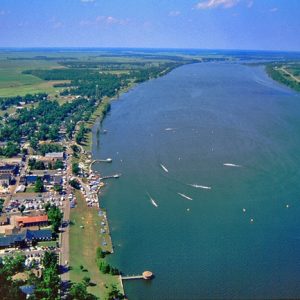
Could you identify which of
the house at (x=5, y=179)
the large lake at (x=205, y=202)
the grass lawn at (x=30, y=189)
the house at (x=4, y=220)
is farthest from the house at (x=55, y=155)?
the house at (x=4, y=220)

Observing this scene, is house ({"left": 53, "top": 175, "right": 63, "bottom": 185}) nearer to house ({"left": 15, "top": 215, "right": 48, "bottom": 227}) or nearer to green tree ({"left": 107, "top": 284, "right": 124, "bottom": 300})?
house ({"left": 15, "top": 215, "right": 48, "bottom": 227})

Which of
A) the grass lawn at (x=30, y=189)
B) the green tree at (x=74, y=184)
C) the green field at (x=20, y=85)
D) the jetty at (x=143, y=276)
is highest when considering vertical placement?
the green field at (x=20, y=85)

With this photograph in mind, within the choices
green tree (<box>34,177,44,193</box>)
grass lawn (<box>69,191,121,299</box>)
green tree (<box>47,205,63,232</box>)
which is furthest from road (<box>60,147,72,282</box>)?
green tree (<box>34,177,44,193</box>)

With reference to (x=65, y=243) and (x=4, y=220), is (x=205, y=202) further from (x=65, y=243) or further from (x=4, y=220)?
(x=4, y=220)

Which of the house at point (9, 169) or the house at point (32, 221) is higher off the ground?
the house at point (9, 169)

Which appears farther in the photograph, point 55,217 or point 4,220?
point 4,220

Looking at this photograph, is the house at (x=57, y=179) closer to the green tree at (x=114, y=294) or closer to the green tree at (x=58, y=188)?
the green tree at (x=58, y=188)

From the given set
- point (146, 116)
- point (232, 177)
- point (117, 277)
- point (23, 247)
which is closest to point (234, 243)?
point (117, 277)

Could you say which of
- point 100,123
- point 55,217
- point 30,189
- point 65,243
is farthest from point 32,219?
point 100,123
